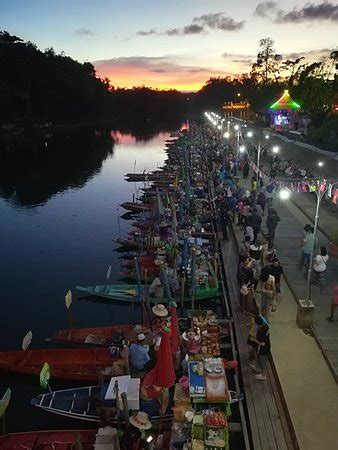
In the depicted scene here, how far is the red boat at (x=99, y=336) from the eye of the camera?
50.0 feet

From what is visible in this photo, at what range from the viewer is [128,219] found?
1518 inches

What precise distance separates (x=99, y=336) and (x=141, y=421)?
567cm

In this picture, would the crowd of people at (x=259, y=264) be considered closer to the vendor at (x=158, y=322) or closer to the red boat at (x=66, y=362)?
the vendor at (x=158, y=322)

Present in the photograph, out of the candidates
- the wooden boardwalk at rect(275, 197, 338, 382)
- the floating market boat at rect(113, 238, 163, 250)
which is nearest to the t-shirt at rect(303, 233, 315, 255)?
the wooden boardwalk at rect(275, 197, 338, 382)

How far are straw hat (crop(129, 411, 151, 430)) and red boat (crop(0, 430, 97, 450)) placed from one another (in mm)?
1271

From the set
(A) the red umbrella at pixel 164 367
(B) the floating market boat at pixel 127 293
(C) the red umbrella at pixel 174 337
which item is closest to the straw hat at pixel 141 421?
(A) the red umbrella at pixel 164 367

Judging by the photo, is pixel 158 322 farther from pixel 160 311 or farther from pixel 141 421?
pixel 141 421

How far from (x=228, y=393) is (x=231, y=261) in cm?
1148

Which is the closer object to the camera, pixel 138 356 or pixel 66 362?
pixel 138 356

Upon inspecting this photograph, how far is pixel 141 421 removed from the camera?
35.0ft

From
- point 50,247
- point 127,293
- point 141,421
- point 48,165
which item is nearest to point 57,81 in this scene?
point 48,165

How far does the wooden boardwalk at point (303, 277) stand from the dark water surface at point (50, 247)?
7922 millimetres

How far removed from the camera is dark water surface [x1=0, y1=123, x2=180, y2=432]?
1906 centimetres

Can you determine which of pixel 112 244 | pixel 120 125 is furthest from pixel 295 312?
pixel 120 125
